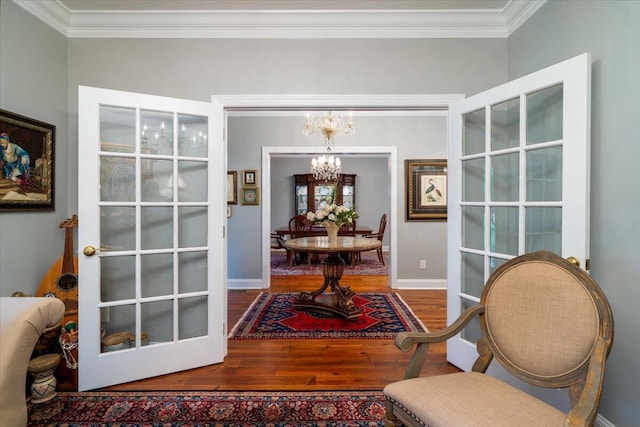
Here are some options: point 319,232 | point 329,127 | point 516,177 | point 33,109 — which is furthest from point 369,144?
point 33,109

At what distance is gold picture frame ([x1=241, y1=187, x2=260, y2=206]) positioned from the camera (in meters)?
4.66

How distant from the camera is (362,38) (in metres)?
2.39

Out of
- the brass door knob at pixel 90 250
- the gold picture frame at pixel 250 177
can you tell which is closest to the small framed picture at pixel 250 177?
the gold picture frame at pixel 250 177

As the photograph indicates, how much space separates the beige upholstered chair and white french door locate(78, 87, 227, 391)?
1584mm

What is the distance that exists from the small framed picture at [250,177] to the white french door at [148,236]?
2.32 m

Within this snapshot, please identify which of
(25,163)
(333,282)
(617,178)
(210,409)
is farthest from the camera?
(333,282)

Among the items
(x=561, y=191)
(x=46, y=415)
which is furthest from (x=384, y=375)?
(x=46, y=415)

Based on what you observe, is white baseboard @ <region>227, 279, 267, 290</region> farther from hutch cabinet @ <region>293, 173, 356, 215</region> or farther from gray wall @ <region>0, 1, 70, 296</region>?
hutch cabinet @ <region>293, 173, 356, 215</region>

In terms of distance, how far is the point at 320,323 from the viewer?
3.20 metres

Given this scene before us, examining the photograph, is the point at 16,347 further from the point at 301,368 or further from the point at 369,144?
the point at 369,144

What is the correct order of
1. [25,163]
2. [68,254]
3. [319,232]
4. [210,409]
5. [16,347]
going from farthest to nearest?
1. [319,232]
2. [68,254]
3. [25,163]
4. [210,409]
5. [16,347]

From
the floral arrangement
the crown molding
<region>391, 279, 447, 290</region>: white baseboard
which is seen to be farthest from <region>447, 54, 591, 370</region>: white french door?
<region>391, 279, 447, 290</region>: white baseboard

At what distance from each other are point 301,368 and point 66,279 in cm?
186

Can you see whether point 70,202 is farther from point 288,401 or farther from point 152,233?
point 288,401
